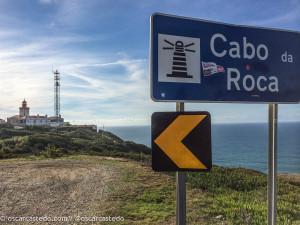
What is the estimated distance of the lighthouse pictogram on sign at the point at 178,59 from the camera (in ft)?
9.28

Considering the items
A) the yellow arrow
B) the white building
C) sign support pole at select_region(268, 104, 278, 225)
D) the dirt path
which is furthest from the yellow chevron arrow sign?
the white building

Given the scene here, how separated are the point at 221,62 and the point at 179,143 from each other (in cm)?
82

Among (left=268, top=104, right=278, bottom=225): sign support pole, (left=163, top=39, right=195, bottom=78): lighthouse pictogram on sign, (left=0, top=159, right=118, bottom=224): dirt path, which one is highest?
(left=163, top=39, right=195, bottom=78): lighthouse pictogram on sign

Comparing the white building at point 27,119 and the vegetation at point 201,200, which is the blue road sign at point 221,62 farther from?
the white building at point 27,119

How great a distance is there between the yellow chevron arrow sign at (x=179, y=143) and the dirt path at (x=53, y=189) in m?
4.35

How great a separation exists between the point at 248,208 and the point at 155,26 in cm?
481

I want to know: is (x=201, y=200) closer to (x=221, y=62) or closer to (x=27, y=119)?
(x=221, y=62)

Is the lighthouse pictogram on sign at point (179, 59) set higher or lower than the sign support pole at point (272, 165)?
higher

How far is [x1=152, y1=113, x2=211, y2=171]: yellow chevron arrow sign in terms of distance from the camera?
2.71 meters

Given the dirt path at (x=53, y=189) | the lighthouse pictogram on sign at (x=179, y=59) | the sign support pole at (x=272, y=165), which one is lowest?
the dirt path at (x=53, y=189)

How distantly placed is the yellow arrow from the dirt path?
4348 millimetres

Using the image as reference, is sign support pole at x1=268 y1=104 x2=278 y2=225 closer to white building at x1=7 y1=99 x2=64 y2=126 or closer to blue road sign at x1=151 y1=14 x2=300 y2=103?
blue road sign at x1=151 y1=14 x2=300 y2=103

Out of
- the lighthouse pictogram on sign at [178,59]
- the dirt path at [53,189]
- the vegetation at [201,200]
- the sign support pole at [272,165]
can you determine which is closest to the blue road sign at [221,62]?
the lighthouse pictogram on sign at [178,59]

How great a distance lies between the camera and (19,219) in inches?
264
